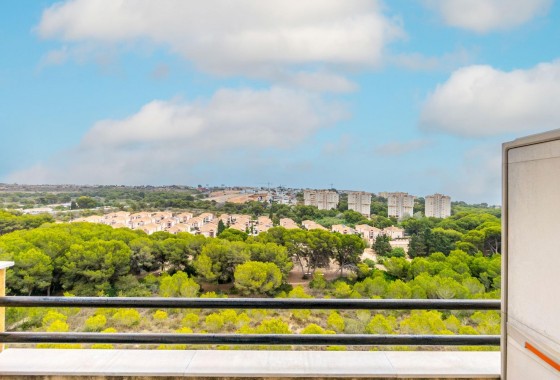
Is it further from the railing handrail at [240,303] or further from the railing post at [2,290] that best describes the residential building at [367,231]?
the railing post at [2,290]

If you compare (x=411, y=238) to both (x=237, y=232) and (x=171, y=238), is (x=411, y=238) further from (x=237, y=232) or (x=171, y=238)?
(x=171, y=238)

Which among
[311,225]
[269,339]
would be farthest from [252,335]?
[311,225]

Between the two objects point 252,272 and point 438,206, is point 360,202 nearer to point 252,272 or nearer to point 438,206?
point 438,206

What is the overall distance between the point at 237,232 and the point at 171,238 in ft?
1.74

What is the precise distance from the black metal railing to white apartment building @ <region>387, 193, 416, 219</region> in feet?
4.46

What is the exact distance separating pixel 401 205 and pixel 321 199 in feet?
2.25

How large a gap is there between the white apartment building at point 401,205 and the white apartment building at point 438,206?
127mm

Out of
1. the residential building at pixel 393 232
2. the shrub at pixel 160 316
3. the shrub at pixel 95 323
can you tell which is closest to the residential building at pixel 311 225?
the residential building at pixel 393 232

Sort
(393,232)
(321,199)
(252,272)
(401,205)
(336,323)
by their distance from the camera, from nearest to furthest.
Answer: (336,323) → (252,272) → (393,232) → (401,205) → (321,199)

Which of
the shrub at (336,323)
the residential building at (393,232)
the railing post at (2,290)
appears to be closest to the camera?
the railing post at (2,290)

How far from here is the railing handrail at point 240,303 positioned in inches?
73.9

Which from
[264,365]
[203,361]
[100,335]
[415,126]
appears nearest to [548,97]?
[415,126]

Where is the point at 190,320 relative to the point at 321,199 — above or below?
below

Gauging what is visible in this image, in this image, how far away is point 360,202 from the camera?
3.30 meters
